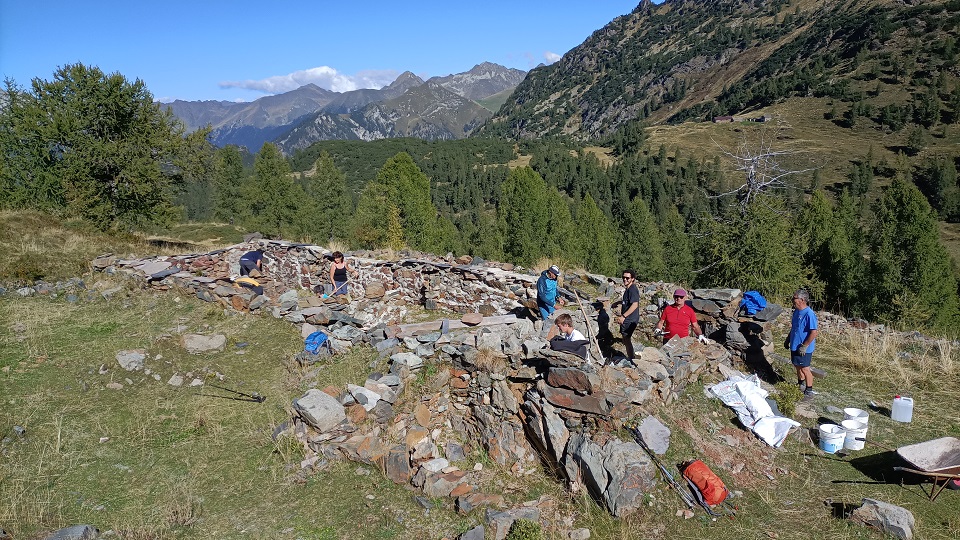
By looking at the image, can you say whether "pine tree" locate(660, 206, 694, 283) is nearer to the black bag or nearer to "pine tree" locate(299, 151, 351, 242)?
"pine tree" locate(299, 151, 351, 242)

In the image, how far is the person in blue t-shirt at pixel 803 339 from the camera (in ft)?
28.0

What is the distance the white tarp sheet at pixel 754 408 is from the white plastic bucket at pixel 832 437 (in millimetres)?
375

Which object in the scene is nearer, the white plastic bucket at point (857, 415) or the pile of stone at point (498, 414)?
the pile of stone at point (498, 414)

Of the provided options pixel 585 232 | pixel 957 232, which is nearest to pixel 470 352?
pixel 585 232

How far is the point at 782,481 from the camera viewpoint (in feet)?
22.5

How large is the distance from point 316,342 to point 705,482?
27.0 feet

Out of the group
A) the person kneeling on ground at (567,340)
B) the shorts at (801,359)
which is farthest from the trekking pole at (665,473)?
the shorts at (801,359)

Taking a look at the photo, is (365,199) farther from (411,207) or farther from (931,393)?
(931,393)

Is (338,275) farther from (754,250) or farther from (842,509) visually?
(754,250)

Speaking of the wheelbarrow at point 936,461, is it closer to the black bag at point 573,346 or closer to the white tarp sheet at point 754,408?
the white tarp sheet at point 754,408

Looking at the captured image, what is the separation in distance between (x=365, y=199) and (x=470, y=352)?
3082 centimetres

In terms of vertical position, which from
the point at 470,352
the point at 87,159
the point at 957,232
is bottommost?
the point at 957,232

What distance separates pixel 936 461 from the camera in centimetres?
638

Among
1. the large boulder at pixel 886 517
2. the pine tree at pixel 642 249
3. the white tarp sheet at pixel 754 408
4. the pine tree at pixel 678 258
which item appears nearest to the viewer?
the large boulder at pixel 886 517
